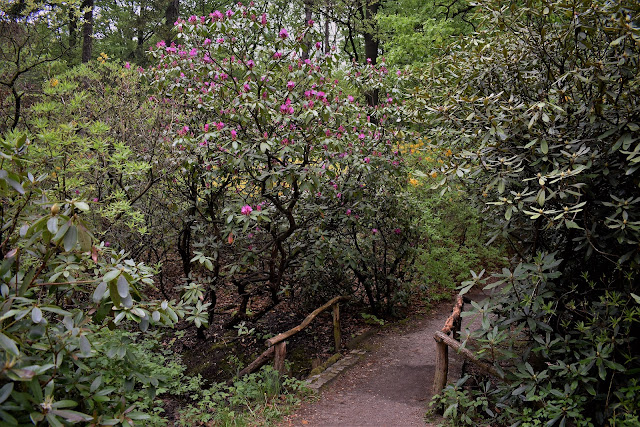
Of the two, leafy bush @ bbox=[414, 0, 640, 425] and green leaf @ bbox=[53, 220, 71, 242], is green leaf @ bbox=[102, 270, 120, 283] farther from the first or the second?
leafy bush @ bbox=[414, 0, 640, 425]

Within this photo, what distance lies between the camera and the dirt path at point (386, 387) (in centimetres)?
454

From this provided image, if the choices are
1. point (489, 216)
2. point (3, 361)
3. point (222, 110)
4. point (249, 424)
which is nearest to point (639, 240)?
point (489, 216)

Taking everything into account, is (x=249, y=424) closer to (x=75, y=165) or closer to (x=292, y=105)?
(x=75, y=165)

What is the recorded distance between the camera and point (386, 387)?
539 cm

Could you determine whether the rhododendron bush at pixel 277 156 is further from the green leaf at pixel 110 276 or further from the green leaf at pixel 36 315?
the green leaf at pixel 36 315

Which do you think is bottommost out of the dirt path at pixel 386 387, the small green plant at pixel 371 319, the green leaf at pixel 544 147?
the dirt path at pixel 386 387

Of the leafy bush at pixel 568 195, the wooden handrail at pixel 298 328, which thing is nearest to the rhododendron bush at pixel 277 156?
Answer: the wooden handrail at pixel 298 328

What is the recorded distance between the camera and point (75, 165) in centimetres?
421

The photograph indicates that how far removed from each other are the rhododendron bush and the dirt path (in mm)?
975

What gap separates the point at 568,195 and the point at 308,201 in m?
3.64

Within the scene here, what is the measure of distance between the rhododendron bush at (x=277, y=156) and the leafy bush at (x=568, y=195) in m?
1.88

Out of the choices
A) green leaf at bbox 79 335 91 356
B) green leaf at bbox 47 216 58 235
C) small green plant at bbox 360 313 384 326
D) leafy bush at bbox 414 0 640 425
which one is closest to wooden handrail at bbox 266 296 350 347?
small green plant at bbox 360 313 384 326

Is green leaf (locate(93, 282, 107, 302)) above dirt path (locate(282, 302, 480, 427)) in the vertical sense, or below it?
above

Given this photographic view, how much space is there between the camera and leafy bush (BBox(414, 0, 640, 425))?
3.34 metres
